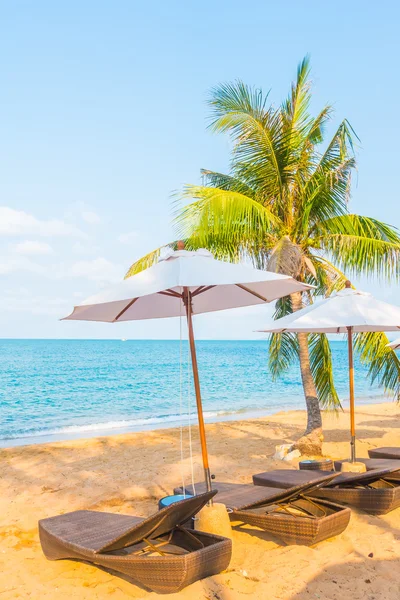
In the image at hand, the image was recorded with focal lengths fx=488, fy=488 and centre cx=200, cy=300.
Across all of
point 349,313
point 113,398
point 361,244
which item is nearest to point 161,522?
point 349,313

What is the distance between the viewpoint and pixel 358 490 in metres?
4.43

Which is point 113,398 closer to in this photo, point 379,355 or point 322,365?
point 322,365

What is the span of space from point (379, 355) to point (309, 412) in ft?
5.03

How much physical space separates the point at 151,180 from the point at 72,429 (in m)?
7.96

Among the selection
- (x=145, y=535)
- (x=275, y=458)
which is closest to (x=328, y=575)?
(x=145, y=535)

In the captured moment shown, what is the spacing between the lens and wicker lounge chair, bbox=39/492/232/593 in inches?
113

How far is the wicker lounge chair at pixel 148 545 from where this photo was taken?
2861 millimetres

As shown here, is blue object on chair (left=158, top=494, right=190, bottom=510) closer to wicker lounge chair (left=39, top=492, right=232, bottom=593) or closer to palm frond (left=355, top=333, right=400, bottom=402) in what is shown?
wicker lounge chair (left=39, top=492, right=232, bottom=593)

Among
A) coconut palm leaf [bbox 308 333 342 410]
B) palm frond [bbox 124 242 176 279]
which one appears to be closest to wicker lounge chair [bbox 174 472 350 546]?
coconut palm leaf [bbox 308 333 342 410]

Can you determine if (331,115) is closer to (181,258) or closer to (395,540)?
(181,258)

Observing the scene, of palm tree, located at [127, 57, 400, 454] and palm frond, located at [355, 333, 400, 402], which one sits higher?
palm tree, located at [127, 57, 400, 454]

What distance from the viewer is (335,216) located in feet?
26.7

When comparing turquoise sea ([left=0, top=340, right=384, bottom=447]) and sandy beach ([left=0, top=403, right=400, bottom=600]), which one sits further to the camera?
turquoise sea ([left=0, top=340, right=384, bottom=447])

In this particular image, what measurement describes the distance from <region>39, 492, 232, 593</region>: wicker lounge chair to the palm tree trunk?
458 centimetres
